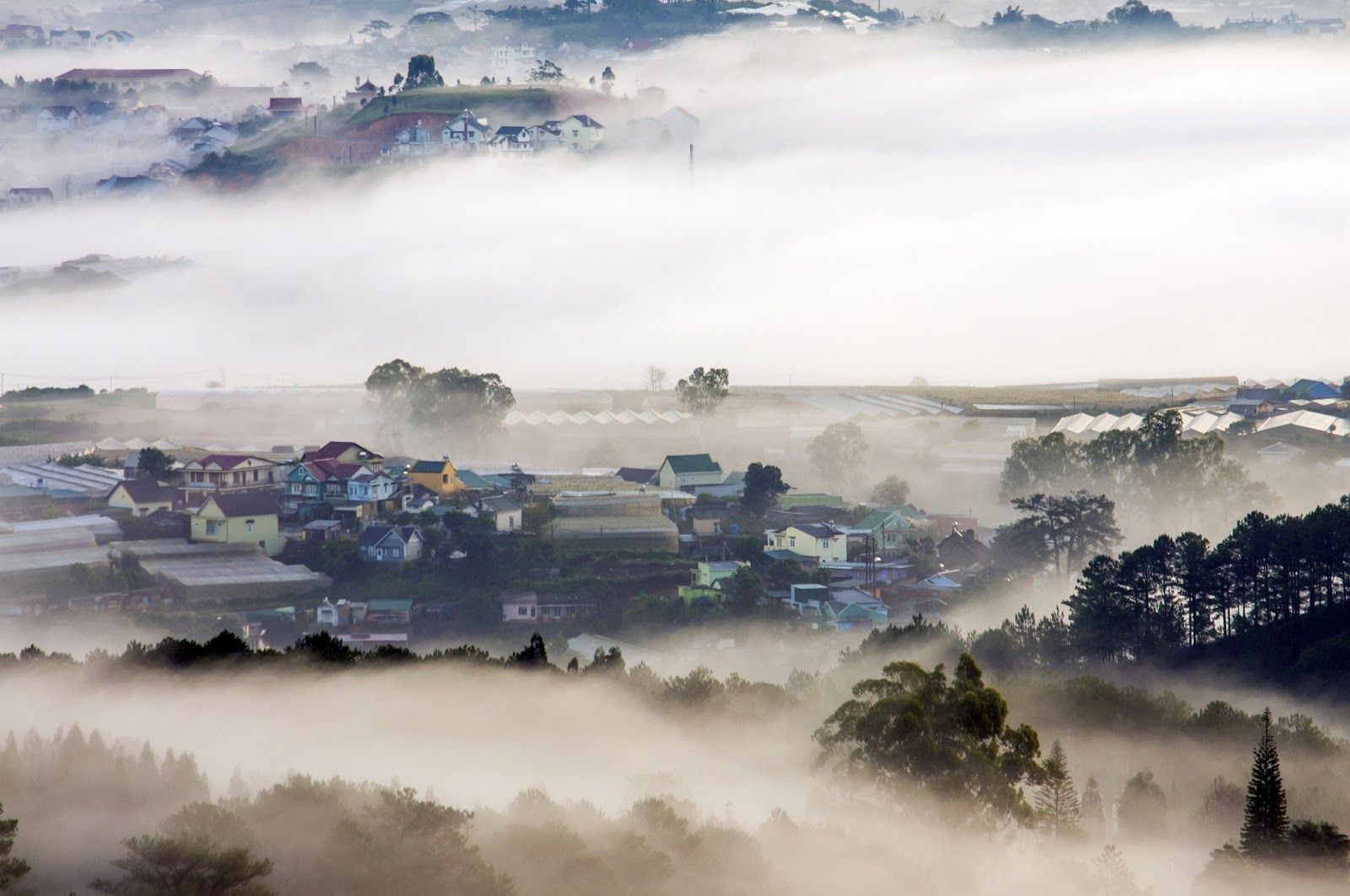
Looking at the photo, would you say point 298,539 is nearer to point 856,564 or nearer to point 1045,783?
point 856,564

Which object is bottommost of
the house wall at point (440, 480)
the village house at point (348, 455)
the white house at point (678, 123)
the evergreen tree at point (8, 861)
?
the evergreen tree at point (8, 861)

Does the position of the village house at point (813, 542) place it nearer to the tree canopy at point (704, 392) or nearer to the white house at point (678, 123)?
the tree canopy at point (704, 392)

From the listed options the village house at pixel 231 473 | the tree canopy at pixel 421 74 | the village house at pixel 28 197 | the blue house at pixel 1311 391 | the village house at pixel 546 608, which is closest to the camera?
the village house at pixel 546 608

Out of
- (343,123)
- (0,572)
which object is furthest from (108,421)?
(343,123)

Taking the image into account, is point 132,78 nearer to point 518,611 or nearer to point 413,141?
point 413,141

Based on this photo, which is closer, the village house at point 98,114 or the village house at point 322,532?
the village house at point 322,532

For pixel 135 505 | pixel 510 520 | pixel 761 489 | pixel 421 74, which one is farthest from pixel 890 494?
pixel 421 74

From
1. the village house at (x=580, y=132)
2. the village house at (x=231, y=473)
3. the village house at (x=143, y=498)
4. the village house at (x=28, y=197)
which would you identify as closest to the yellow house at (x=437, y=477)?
the village house at (x=231, y=473)
